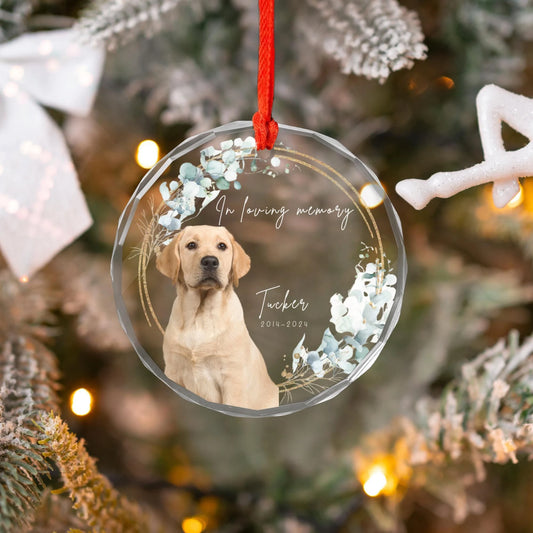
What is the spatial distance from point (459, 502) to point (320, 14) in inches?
16.1

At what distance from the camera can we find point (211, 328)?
301mm

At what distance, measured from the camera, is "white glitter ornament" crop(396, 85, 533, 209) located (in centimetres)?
29

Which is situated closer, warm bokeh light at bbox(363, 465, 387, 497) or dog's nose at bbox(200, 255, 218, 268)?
dog's nose at bbox(200, 255, 218, 268)

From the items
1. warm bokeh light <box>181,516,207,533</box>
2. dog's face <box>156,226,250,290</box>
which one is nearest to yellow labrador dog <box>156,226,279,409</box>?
dog's face <box>156,226,250,290</box>

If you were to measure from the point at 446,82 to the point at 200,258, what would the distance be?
27 centimetres


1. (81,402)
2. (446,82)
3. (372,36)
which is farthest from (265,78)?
(81,402)

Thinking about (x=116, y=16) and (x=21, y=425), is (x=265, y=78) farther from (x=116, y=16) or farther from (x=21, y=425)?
(x=21, y=425)

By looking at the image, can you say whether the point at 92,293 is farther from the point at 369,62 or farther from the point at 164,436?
the point at 369,62

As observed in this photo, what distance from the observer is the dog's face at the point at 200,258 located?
0.97 ft

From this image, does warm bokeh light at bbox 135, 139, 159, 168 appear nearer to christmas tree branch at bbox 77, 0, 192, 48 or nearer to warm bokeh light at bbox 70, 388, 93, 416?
christmas tree branch at bbox 77, 0, 192, 48

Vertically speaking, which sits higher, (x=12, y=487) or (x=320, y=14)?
(x=320, y=14)

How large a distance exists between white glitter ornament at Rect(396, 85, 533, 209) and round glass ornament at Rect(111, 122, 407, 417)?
0.02 meters

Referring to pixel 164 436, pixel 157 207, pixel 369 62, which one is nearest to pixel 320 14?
pixel 369 62

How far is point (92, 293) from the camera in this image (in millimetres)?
394
